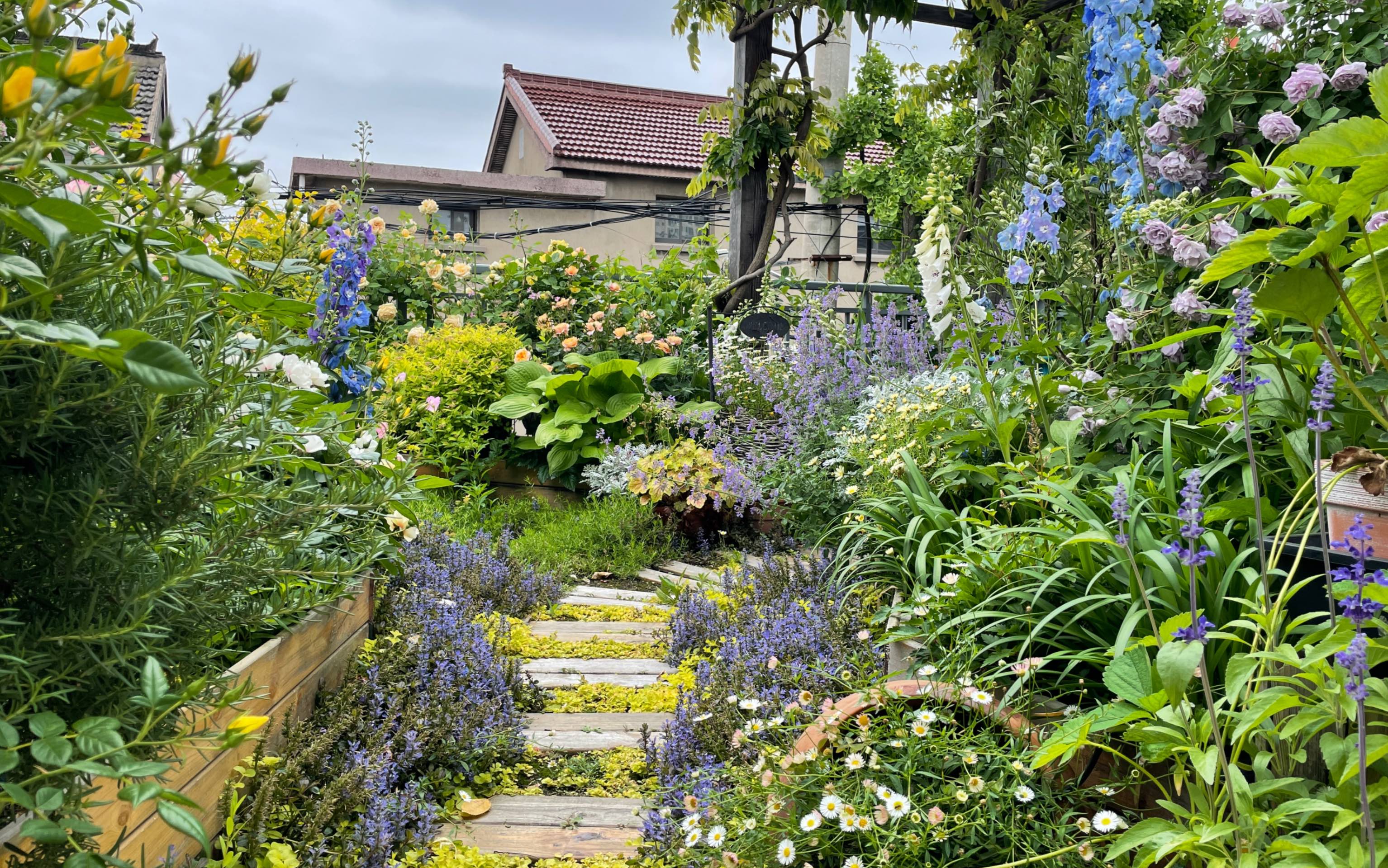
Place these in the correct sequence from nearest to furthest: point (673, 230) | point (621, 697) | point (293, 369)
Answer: point (293, 369) < point (621, 697) < point (673, 230)

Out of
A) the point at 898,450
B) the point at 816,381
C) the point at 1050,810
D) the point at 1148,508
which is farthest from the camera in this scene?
the point at 816,381

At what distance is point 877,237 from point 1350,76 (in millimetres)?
5946

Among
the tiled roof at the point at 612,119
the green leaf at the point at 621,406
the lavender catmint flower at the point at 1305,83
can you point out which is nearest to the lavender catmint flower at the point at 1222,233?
the lavender catmint flower at the point at 1305,83

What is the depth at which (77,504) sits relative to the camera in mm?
1232

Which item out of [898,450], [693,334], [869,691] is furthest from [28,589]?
[693,334]

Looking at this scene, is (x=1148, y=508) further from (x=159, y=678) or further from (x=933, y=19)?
(x=933, y=19)

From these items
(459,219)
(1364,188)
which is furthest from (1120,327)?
(459,219)

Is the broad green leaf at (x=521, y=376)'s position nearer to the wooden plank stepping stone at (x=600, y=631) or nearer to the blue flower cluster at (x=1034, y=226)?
the wooden plank stepping stone at (x=600, y=631)

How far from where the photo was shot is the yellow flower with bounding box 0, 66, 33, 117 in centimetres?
60

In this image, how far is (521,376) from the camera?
5.66 meters

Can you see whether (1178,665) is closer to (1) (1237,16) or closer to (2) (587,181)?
(1) (1237,16)

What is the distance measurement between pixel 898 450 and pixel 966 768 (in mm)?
1584

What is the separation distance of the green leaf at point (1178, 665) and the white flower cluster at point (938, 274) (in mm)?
1650

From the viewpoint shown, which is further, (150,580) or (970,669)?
(970,669)
